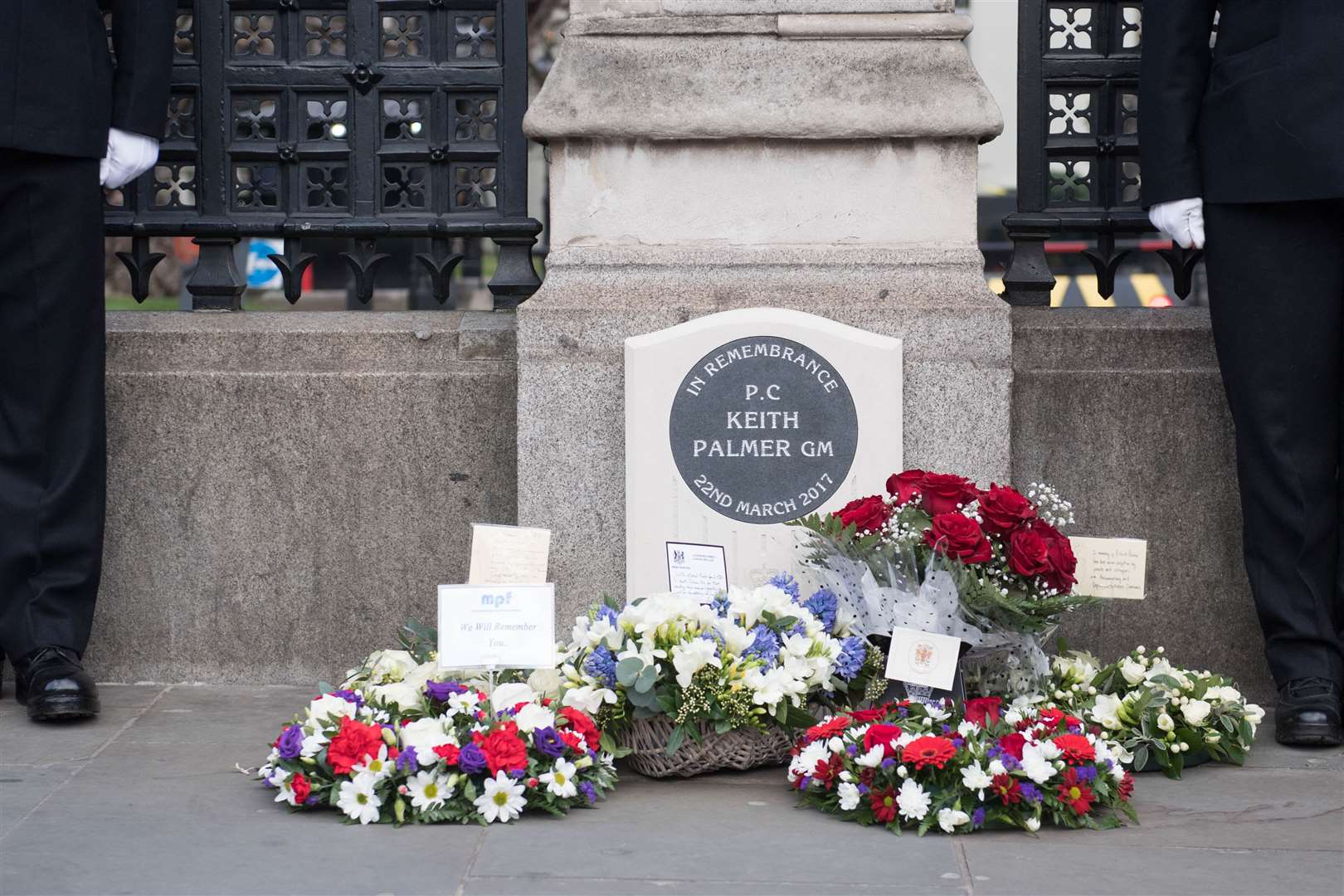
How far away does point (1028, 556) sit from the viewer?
424 cm

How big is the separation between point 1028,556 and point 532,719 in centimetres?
125

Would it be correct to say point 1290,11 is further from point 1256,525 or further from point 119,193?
point 119,193

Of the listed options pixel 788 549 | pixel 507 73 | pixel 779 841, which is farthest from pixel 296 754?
pixel 507 73

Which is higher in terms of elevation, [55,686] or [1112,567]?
[1112,567]

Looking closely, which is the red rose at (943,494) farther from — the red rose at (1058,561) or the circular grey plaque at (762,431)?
the circular grey plaque at (762,431)

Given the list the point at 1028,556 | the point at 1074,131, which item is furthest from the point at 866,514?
the point at 1074,131

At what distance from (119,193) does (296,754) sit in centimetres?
255

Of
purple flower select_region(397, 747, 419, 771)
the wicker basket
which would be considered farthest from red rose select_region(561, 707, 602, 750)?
purple flower select_region(397, 747, 419, 771)

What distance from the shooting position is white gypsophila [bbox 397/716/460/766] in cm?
395

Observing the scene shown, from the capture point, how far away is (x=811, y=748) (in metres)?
4.10

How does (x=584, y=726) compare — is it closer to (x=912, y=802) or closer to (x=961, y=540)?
(x=912, y=802)

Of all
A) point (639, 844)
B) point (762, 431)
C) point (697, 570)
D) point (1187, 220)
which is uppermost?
point (1187, 220)

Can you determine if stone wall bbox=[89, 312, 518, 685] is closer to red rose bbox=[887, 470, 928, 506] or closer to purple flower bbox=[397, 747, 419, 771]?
red rose bbox=[887, 470, 928, 506]

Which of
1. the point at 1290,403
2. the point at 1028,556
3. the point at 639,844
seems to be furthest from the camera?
the point at 1290,403
